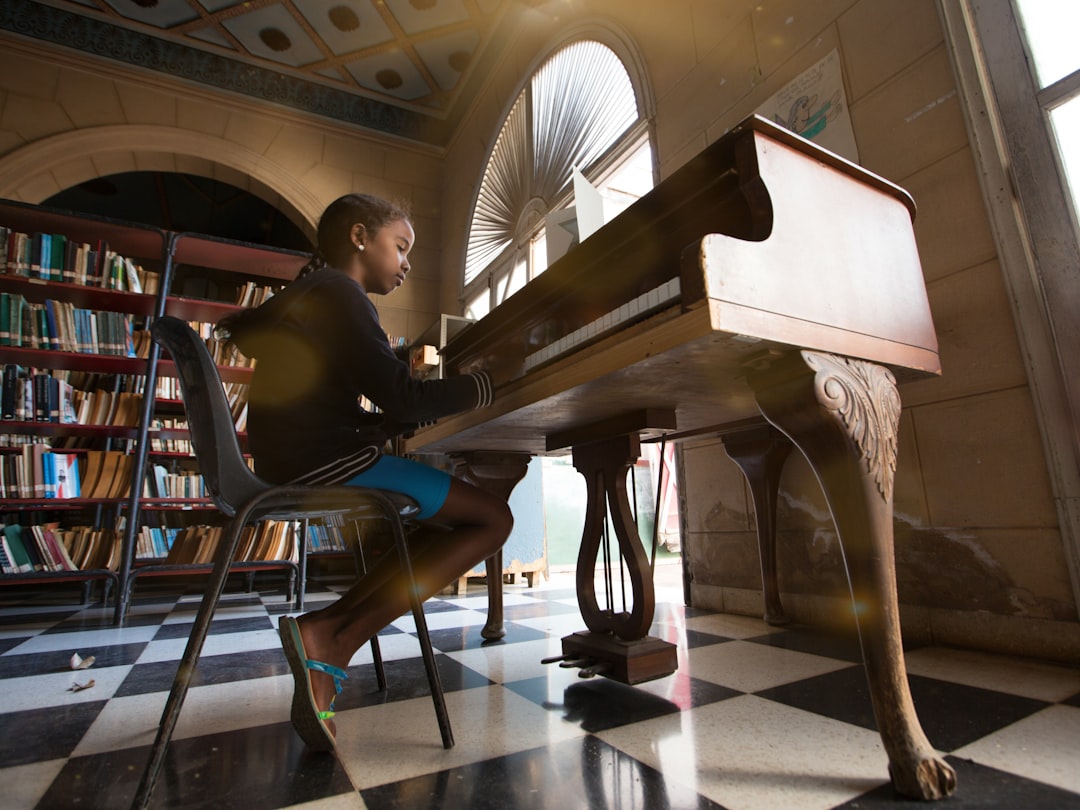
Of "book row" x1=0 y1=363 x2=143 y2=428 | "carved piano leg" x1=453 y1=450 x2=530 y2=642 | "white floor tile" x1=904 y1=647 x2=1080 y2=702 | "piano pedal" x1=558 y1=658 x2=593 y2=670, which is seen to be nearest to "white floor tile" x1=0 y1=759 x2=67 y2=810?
"piano pedal" x1=558 y1=658 x2=593 y2=670

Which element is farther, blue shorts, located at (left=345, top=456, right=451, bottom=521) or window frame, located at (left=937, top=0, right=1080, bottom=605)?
window frame, located at (left=937, top=0, right=1080, bottom=605)

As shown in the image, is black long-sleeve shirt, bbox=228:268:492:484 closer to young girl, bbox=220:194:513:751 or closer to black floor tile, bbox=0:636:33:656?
young girl, bbox=220:194:513:751

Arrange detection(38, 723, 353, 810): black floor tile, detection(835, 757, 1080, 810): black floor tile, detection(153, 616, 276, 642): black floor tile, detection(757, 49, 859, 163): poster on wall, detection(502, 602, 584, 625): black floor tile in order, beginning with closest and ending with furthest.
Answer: detection(835, 757, 1080, 810): black floor tile, detection(38, 723, 353, 810): black floor tile, detection(757, 49, 859, 163): poster on wall, detection(153, 616, 276, 642): black floor tile, detection(502, 602, 584, 625): black floor tile

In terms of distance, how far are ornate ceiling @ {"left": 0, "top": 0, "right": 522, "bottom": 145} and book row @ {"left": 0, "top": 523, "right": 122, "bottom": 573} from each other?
357 centimetres

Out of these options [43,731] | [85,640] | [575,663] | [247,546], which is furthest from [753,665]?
[247,546]

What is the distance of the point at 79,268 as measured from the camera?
8.80 ft

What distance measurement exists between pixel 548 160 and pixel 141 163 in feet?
10.5

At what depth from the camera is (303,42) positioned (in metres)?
4.19

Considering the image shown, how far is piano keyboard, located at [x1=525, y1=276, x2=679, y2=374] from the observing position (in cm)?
81

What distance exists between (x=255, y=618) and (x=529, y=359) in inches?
78.0

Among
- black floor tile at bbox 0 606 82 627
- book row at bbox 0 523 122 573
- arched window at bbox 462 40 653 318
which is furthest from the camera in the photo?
arched window at bbox 462 40 653 318

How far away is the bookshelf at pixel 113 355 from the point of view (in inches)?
101

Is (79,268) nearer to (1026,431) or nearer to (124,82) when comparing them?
(124,82)

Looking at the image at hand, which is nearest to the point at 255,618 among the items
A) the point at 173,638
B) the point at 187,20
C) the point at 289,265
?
the point at 173,638
